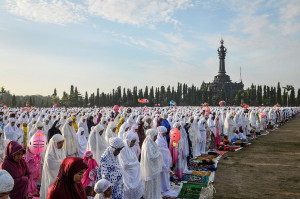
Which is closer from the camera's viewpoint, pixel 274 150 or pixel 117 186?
pixel 117 186

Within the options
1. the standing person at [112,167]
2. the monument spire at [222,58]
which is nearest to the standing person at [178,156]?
the standing person at [112,167]

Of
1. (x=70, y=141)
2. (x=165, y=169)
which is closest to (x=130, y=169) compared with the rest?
(x=165, y=169)

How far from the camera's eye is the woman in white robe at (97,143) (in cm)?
594

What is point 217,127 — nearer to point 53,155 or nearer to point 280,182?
A: point 280,182

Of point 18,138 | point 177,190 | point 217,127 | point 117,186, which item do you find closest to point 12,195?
point 117,186

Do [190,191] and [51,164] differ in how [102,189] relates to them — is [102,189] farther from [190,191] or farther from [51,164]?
[190,191]

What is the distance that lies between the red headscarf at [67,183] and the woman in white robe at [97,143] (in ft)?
11.5

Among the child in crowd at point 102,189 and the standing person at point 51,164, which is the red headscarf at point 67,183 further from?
the standing person at point 51,164

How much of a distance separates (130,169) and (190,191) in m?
1.97

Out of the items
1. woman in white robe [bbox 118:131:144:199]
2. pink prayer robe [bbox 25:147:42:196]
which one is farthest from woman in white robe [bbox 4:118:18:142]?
woman in white robe [bbox 118:131:144:199]

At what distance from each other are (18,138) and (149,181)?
18.4 feet

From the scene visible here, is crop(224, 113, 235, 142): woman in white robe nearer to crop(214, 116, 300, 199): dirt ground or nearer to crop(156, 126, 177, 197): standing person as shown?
crop(214, 116, 300, 199): dirt ground

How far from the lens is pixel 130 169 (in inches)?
165

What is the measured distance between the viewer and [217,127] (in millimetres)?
10812
